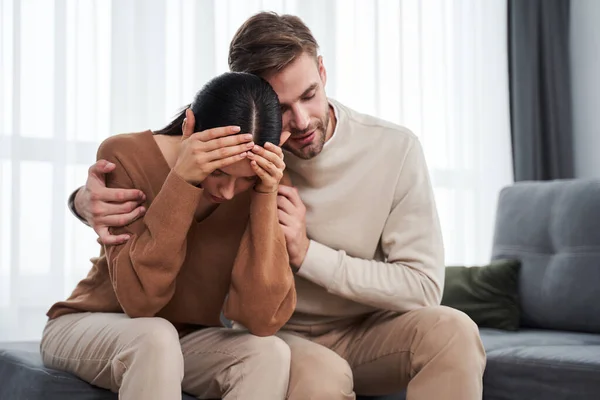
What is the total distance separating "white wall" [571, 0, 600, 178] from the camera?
412 cm

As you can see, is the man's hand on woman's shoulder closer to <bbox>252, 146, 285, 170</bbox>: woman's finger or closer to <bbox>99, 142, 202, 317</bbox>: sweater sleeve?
<bbox>99, 142, 202, 317</bbox>: sweater sleeve

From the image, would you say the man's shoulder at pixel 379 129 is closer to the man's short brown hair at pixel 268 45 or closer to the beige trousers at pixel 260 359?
the man's short brown hair at pixel 268 45

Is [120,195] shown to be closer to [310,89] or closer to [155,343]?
[155,343]

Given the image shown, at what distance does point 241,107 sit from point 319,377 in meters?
0.56

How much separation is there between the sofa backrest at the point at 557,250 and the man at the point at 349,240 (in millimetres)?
1023

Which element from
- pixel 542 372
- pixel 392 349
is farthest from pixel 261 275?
pixel 542 372

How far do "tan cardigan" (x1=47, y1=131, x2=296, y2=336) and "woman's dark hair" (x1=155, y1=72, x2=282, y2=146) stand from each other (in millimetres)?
128

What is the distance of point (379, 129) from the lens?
194 cm

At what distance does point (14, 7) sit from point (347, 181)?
1438 millimetres

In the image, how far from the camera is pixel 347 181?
190cm

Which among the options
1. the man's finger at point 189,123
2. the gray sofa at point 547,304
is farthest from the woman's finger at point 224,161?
the gray sofa at point 547,304

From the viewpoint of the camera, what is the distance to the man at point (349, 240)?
63.4 inches

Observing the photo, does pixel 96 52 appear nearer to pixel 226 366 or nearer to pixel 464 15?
pixel 226 366

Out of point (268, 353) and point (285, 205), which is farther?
point (285, 205)
